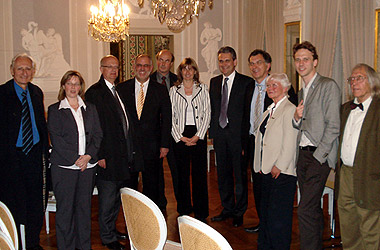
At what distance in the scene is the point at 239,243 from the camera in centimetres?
394

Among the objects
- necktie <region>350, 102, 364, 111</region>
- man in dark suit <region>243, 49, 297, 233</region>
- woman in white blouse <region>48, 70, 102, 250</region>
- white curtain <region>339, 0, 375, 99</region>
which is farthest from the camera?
white curtain <region>339, 0, 375, 99</region>

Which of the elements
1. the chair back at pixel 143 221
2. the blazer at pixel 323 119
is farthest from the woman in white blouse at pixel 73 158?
the blazer at pixel 323 119

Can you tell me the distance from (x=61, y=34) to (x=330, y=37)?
4.71 metres

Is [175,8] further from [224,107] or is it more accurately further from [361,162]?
[361,162]

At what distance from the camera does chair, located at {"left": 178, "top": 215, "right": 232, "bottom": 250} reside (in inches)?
68.6

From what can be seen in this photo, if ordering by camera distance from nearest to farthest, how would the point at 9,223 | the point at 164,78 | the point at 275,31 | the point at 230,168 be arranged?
the point at 9,223
the point at 230,168
the point at 164,78
the point at 275,31

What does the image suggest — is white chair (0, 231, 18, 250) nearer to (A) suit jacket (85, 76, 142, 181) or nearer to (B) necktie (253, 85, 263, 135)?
(A) suit jacket (85, 76, 142, 181)

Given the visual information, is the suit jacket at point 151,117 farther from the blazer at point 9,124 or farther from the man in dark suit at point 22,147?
the blazer at point 9,124

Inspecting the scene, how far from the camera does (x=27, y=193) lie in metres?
3.62

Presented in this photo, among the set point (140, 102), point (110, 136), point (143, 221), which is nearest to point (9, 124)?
point (110, 136)

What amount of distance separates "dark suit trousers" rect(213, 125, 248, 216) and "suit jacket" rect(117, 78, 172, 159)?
57 centimetres

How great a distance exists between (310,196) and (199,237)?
171 centimetres

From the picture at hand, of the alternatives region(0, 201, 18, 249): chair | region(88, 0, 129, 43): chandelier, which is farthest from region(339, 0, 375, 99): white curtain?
region(0, 201, 18, 249): chair

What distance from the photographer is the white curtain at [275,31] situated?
278 inches
